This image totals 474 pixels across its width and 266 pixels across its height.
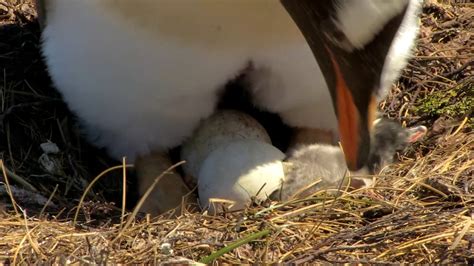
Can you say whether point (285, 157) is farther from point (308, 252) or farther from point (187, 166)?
point (308, 252)

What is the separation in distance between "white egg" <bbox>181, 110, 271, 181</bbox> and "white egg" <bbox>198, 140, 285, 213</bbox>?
0.08 meters

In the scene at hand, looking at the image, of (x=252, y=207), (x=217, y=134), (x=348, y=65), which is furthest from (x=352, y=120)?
(x=217, y=134)

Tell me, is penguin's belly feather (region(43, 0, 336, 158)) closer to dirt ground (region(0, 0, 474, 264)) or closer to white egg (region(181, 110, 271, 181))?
white egg (region(181, 110, 271, 181))

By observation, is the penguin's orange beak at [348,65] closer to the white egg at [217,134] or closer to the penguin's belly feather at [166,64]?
the penguin's belly feather at [166,64]

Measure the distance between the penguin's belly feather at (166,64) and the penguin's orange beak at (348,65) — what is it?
1.29ft

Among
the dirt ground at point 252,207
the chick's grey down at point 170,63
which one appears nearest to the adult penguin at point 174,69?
the chick's grey down at point 170,63

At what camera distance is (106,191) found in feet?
9.84

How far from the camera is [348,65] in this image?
7.25 ft

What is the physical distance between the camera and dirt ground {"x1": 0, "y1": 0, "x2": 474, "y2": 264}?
7.53 feet

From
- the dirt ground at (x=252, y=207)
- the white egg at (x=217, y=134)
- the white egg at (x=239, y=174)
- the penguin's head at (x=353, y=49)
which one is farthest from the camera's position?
the white egg at (x=217, y=134)

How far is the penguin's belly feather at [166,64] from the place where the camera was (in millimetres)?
2727

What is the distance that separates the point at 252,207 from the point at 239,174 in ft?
0.38

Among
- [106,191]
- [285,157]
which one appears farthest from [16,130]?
[285,157]

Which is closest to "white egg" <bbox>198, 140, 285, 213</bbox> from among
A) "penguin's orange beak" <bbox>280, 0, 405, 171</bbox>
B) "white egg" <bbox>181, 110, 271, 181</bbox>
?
"white egg" <bbox>181, 110, 271, 181</bbox>
